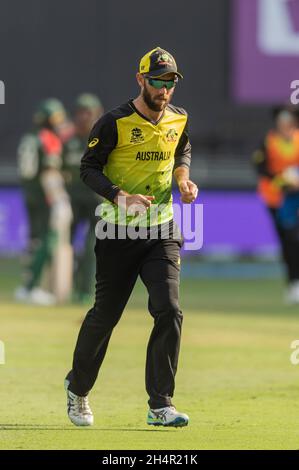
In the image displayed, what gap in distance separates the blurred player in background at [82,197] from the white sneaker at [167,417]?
807cm

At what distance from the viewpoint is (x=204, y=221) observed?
23.5 m

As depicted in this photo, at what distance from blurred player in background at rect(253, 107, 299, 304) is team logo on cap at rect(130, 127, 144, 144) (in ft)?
31.9

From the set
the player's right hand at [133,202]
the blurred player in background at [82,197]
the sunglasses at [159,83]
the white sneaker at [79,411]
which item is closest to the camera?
the player's right hand at [133,202]

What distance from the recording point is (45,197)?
60.5 ft

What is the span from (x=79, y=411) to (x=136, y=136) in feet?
5.81

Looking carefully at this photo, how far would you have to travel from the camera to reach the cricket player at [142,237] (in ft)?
31.3

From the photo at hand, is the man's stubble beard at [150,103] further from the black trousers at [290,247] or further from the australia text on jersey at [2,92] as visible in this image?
the australia text on jersey at [2,92]

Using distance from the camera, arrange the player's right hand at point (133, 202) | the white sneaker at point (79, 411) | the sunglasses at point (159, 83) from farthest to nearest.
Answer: the white sneaker at point (79, 411) → the sunglasses at point (159, 83) → the player's right hand at point (133, 202)

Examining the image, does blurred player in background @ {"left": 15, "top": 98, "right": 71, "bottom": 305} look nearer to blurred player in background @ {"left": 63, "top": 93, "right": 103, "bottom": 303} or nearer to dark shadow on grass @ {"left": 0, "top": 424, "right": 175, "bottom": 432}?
blurred player in background @ {"left": 63, "top": 93, "right": 103, "bottom": 303}

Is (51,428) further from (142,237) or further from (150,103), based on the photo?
(150,103)

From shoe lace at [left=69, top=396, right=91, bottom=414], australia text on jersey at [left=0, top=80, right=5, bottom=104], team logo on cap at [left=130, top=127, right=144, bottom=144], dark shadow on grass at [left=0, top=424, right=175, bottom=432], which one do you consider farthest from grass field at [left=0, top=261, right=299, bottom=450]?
australia text on jersey at [left=0, top=80, right=5, bottom=104]

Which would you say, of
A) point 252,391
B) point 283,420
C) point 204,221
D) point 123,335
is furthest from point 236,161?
point 283,420

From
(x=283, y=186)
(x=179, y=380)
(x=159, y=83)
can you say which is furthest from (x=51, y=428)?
(x=283, y=186)

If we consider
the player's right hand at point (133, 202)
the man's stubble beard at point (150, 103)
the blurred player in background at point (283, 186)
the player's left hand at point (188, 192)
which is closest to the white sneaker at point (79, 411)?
the player's right hand at point (133, 202)
